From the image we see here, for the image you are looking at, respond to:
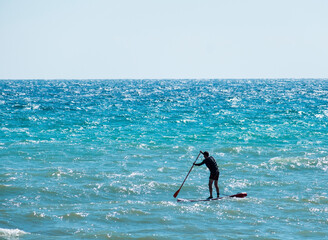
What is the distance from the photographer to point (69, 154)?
78.8ft

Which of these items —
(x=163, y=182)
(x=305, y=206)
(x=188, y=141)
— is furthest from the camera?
(x=188, y=141)

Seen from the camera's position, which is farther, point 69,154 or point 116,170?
point 69,154

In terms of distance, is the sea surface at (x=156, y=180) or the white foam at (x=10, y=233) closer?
the white foam at (x=10, y=233)

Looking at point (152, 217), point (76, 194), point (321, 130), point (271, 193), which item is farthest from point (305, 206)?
point (321, 130)

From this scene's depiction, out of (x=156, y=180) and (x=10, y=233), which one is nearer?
(x=10, y=233)

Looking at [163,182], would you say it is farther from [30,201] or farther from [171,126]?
[171,126]

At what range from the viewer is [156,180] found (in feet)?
61.4

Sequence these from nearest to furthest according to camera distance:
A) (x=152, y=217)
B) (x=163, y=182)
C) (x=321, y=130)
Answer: (x=152, y=217)
(x=163, y=182)
(x=321, y=130)

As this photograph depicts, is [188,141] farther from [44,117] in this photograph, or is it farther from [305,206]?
[44,117]

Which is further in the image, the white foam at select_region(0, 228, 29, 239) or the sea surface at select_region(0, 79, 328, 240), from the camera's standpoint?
the sea surface at select_region(0, 79, 328, 240)

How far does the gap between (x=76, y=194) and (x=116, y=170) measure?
13.6 ft

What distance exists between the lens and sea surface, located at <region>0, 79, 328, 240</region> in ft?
42.3

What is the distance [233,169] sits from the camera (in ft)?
69.0

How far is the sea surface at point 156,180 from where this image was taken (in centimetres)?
1290
